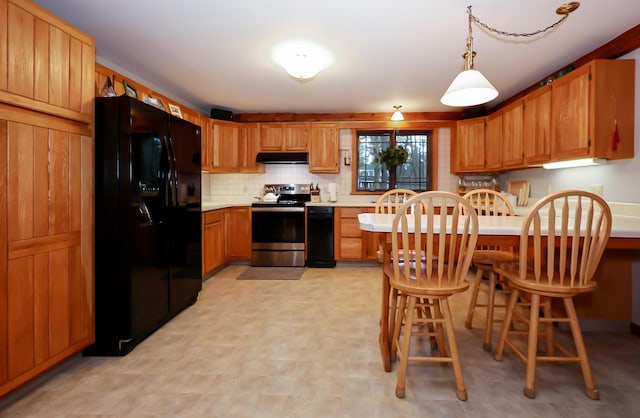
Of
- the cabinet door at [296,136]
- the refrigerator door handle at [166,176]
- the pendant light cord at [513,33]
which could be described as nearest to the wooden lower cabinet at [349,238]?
the cabinet door at [296,136]

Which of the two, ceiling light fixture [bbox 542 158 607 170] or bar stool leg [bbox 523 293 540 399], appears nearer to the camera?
bar stool leg [bbox 523 293 540 399]

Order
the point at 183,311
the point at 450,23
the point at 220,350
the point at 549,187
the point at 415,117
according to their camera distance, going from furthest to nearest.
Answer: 1. the point at 415,117
2. the point at 549,187
3. the point at 183,311
4. the point at 450,23
5. the point at 220,350

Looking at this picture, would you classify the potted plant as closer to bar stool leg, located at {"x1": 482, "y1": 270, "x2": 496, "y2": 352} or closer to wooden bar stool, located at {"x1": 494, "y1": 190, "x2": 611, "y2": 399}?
bar stool leg, located at {"x1": 482, "y1": 270, "x2": 496, "y2": 352}

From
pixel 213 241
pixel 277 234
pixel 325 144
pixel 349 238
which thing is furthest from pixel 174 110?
pixel 349 238

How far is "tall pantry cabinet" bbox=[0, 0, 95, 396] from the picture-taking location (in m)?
1.52

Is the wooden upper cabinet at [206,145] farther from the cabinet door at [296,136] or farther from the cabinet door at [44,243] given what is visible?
the cabinet door at [44,243]

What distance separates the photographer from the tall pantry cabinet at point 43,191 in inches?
59.7

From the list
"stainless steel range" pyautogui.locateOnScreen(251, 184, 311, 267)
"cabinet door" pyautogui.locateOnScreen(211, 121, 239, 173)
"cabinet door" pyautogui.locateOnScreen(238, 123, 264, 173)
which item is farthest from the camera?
"cabinet door" pyautogui.locateOnScreen(238, 123, 264, 173)

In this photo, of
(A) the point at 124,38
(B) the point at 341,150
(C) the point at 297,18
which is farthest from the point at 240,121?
(C) the point at 297,18

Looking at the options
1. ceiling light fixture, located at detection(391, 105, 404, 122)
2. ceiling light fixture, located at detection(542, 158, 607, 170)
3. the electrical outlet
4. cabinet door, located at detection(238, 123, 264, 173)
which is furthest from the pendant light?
cabinet door, located at detection(238, 123, 264, 173)

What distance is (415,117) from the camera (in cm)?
481

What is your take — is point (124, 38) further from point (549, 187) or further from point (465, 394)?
point (549, 187)

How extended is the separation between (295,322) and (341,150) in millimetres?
3056

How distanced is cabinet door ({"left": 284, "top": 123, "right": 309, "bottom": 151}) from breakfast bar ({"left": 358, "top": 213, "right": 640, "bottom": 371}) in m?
2.76
